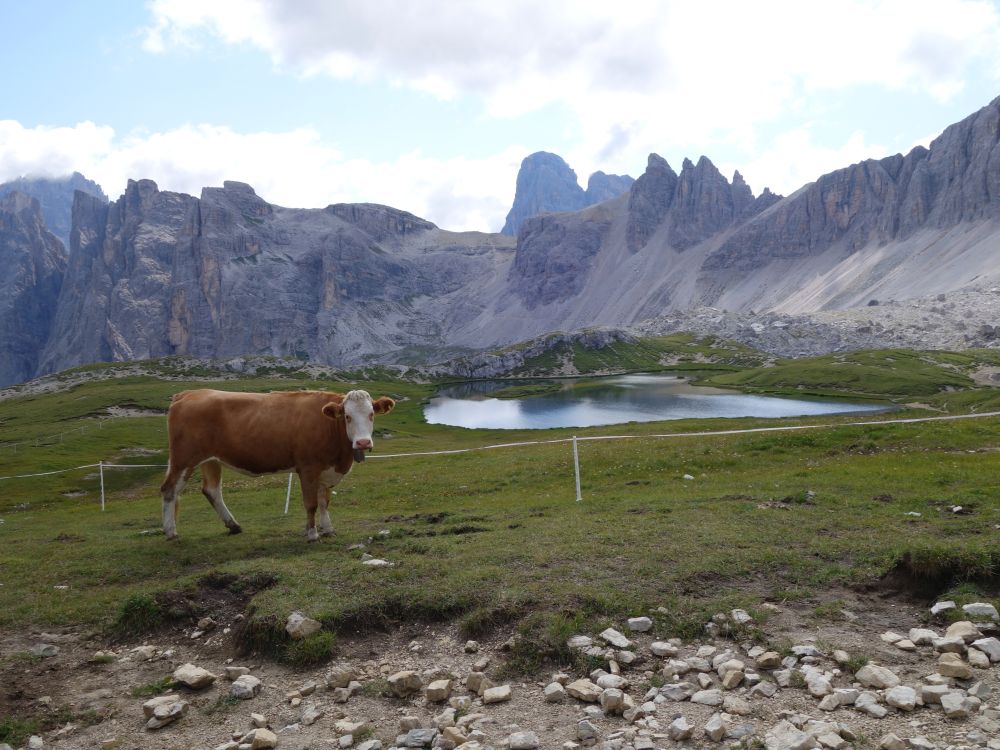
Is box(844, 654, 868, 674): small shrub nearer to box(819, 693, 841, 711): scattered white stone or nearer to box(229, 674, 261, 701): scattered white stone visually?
box(819, 693, 841, 711): scattered white stone

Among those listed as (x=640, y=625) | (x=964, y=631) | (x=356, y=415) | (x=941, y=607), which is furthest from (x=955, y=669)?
(x=356, y=415)

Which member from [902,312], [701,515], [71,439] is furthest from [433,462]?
[902,312]

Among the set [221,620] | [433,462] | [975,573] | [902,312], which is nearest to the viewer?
[975,573]

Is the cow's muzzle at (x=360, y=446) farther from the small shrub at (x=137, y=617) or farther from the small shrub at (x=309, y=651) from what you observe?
the small shrub at (x=309, y=651)

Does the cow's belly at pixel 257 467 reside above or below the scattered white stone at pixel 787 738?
above

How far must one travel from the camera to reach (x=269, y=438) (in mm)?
15125

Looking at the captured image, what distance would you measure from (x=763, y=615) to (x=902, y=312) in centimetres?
22110

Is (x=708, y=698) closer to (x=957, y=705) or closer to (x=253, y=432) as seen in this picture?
(x=957, y=705)

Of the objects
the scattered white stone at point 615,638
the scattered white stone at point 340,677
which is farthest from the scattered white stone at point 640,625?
the scattered white stone at point 340,677

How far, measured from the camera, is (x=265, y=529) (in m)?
17.0

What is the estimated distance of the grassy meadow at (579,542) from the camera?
9.46m

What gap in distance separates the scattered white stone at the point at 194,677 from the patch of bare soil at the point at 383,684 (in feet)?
0.34

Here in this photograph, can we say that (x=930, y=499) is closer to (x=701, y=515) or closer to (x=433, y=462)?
(x=701, y=515)

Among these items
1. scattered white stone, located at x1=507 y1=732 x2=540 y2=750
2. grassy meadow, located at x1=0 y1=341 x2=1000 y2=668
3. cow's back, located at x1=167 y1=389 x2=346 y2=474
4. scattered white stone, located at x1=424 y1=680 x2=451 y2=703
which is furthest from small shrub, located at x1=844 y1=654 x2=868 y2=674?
cow's back, located at x1=167 y1=389 x2=346 y2=474
